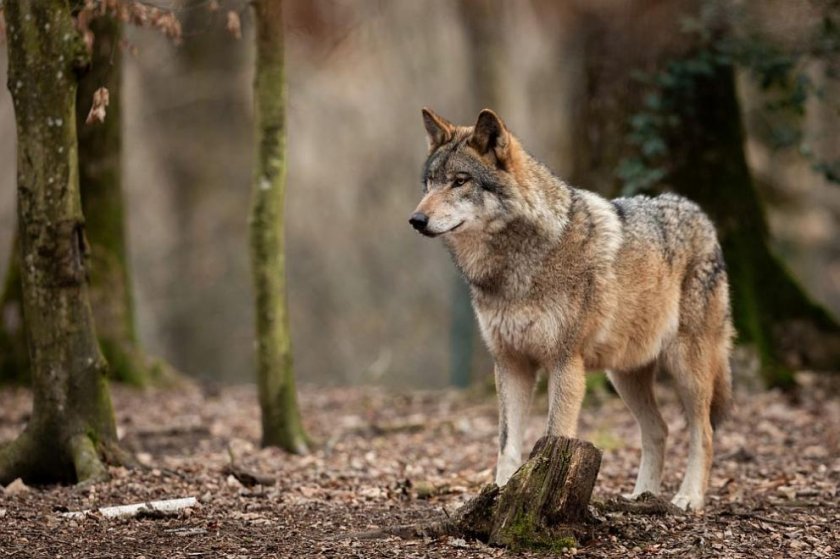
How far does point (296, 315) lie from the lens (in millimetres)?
22141

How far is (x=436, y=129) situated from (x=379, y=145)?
1492cm

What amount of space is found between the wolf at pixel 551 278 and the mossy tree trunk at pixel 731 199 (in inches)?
160

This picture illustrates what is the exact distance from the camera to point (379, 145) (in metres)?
20.9

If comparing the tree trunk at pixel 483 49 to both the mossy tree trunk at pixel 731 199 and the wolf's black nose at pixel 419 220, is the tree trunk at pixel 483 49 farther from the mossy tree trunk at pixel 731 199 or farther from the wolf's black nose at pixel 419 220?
the wolf's black nose at pixel 419 220

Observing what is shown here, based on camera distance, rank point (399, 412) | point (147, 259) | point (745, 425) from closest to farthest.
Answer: point (745, 425) < point (399, 412) < point (147, 259)

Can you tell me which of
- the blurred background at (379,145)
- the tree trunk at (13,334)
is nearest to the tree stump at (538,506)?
the blurred background at (379,145)

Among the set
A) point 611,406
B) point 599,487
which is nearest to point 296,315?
point 611,406

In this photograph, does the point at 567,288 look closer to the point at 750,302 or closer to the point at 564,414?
the point at 564,414

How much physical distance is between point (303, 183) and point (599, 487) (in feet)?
49.4

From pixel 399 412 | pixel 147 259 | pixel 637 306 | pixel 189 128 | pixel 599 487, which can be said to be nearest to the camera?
pixel 637 306

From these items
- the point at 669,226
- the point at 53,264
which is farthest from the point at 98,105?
the point at 669,226

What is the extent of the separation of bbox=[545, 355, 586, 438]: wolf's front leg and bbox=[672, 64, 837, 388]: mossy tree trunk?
511cm

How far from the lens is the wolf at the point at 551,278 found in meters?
5.88

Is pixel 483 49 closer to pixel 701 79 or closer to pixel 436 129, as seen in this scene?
pixel 701 79
